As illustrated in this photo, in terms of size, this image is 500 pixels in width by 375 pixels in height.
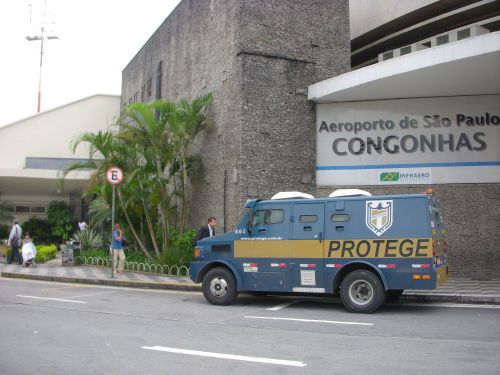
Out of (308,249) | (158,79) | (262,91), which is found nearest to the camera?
(308,249)

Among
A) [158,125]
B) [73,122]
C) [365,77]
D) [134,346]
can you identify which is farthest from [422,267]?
[73,122]

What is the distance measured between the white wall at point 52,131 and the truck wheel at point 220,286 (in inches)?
812

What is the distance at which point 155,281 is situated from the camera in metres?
14.6

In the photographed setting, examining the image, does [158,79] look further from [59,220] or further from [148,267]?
[148,267]

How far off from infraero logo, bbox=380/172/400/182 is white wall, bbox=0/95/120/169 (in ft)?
59.7

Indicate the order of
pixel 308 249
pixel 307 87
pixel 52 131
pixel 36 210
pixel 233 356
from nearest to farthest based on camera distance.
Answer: pixel 233 356, pixel 308 249, pixel 307 87, pixel 52 131, pixel 36 210

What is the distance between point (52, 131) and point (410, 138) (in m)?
22.0

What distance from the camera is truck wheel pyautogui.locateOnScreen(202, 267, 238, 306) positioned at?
1119 centimetres

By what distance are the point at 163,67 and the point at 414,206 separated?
54.5 feet

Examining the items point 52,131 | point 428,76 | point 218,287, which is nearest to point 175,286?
point 218,287

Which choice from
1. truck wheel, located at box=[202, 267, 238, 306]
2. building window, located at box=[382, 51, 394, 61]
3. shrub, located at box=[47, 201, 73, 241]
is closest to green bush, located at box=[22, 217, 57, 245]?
shrub, located at box=[47, 201, 73, 241]

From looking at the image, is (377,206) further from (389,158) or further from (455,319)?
(389,158)

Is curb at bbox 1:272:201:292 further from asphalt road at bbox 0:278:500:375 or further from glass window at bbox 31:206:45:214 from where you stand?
glass window at bbox 31:206:45:214

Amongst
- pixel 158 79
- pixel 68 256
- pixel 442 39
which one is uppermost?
pixel 158 79
